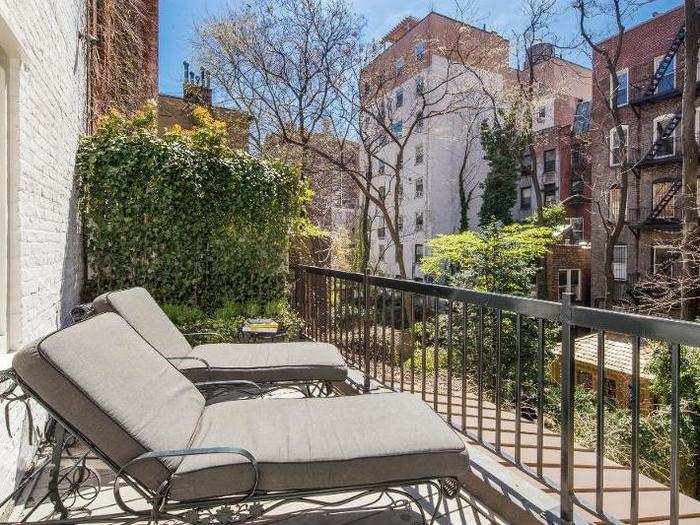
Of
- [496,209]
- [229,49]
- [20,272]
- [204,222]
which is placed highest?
[229,49]

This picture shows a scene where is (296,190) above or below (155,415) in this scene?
above

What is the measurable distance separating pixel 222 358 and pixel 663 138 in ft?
62.8

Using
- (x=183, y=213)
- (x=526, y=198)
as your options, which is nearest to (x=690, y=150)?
(x=183, y=213)

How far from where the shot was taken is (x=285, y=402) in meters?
2.32

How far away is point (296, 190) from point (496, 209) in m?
18.8

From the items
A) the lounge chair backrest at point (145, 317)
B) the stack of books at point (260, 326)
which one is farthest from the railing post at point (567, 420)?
the stack of books at point (260, 326)

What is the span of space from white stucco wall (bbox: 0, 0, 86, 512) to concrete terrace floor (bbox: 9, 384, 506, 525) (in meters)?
0.36

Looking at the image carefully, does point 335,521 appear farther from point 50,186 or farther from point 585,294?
point 585,294

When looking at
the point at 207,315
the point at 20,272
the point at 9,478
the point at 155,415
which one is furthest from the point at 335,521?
the point at 207,315

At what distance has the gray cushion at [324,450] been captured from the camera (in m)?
1.63

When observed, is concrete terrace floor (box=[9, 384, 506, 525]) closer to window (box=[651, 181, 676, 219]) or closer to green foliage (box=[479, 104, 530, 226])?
window (box=[651, 181, 676, 219])

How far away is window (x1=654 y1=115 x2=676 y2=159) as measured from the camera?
16.8 meters

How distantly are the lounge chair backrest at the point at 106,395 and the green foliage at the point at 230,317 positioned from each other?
3.82 metres

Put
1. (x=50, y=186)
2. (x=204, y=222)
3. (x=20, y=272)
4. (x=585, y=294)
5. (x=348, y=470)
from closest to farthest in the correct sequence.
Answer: (x=348, y=470) < (x=20, y=272) < (x=50, y=186) < (x=204, y=222) < (x=585, y=294)
